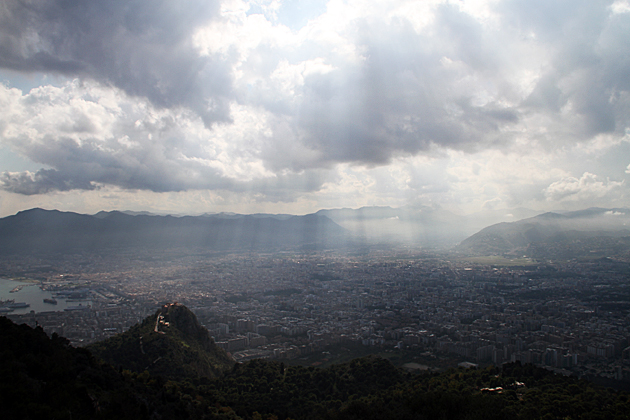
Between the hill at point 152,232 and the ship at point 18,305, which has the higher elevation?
the hill at point 152,232

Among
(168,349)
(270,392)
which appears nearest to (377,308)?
(270,392)

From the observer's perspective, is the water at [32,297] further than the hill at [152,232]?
No

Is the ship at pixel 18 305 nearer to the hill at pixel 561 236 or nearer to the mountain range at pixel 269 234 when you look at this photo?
the mountain range at pixel 269 234

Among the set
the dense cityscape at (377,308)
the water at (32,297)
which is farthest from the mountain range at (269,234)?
the water at (32,297)

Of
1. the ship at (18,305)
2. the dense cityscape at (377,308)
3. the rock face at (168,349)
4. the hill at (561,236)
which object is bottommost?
the dense cityscape at (377,308)

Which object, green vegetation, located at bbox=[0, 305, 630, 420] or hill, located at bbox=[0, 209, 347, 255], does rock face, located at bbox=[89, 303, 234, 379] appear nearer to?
green vegetation, located at bbox=[0, 305, 630, 420]

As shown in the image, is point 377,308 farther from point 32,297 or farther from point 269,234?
point 269,234
